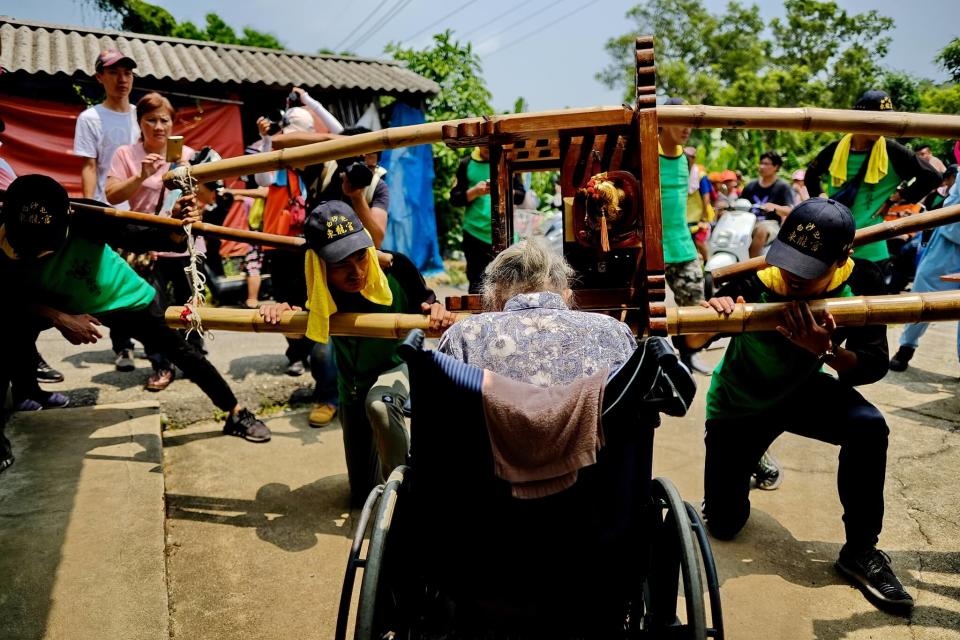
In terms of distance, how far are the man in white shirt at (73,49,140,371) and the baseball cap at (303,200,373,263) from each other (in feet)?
6.84

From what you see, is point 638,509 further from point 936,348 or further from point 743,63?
point 743,63

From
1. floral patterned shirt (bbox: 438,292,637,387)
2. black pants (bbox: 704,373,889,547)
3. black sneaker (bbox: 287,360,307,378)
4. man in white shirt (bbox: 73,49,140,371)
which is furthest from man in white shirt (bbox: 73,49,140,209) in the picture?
black pants (bbox: 704,373,889,547)

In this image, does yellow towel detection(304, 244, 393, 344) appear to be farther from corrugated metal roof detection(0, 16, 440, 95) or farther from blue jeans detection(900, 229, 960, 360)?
corrugated metal roof detection(0, 16, 440, 95)

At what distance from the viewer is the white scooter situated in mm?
6512

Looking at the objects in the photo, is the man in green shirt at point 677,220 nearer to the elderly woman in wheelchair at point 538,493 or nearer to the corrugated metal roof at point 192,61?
the elderly woman in wheelchair at point 538,493

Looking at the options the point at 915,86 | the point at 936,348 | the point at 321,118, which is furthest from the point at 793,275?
the point at 915,86

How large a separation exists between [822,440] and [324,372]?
3091 millimetres

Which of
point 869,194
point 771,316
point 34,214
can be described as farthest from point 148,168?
point 869,194

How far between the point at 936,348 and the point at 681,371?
5.74m

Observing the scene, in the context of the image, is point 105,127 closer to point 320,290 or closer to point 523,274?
point 320,290

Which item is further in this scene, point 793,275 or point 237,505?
point 237,505

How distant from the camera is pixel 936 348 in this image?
5.95 meters

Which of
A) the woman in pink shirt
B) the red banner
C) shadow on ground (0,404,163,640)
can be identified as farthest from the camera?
the red banner

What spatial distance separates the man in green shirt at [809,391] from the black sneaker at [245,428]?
269cm
